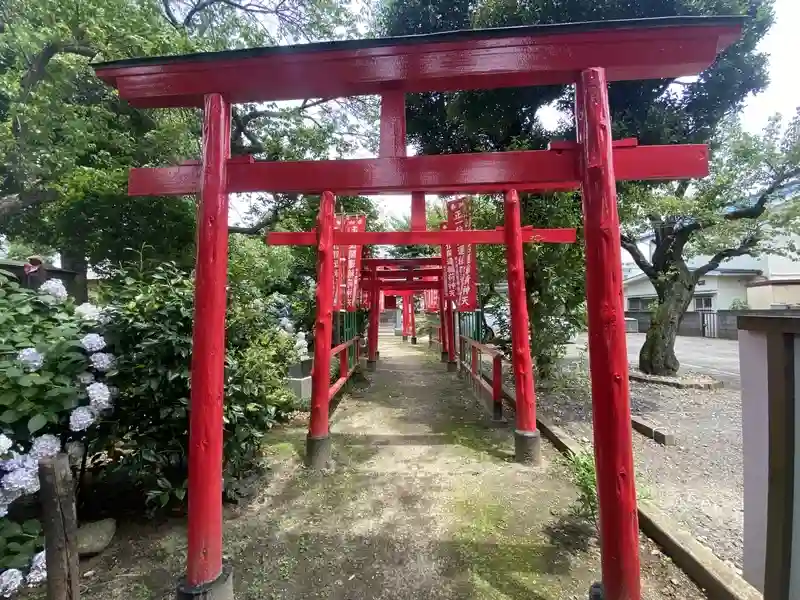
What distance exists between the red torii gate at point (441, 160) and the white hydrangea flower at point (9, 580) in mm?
833

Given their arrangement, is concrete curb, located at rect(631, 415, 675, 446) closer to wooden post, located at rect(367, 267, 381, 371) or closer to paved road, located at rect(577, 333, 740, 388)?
paved road, located at rect(577, 333, 740, 388)

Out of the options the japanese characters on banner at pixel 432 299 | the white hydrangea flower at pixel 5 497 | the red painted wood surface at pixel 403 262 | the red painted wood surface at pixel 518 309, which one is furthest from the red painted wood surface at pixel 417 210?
the japanese characters on banner at pixel 432 299

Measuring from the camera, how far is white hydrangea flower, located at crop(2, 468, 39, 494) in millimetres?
2281

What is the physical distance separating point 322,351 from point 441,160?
308cm

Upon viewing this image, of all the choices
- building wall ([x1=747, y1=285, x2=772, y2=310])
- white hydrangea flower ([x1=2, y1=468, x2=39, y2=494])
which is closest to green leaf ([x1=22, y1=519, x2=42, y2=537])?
white hydrangea flower ([x1=2, y1=468, x2=39, y2=494])

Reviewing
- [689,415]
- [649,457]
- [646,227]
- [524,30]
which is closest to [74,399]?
[524,30]

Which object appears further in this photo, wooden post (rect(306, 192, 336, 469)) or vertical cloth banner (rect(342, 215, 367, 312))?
vertical cloth banner (rect(342, 215, 367, 312))

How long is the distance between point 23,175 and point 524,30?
789 centimetres

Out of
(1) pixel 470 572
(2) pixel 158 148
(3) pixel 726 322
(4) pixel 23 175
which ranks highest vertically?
(2) pixel 158 148

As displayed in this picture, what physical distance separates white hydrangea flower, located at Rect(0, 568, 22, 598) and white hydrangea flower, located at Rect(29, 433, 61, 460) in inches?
23.3

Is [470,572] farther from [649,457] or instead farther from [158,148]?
[158,148]

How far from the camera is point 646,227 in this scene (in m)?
9.12

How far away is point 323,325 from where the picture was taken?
197 inches

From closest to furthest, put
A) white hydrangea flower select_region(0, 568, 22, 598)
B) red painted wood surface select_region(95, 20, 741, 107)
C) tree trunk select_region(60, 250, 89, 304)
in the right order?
white hydrangea flower select_region(0, 568, 22, 598) < red painted wood surface select_region(95, 20, 741, 107) < tree trunk select_region(60, 250, 89, 304)
